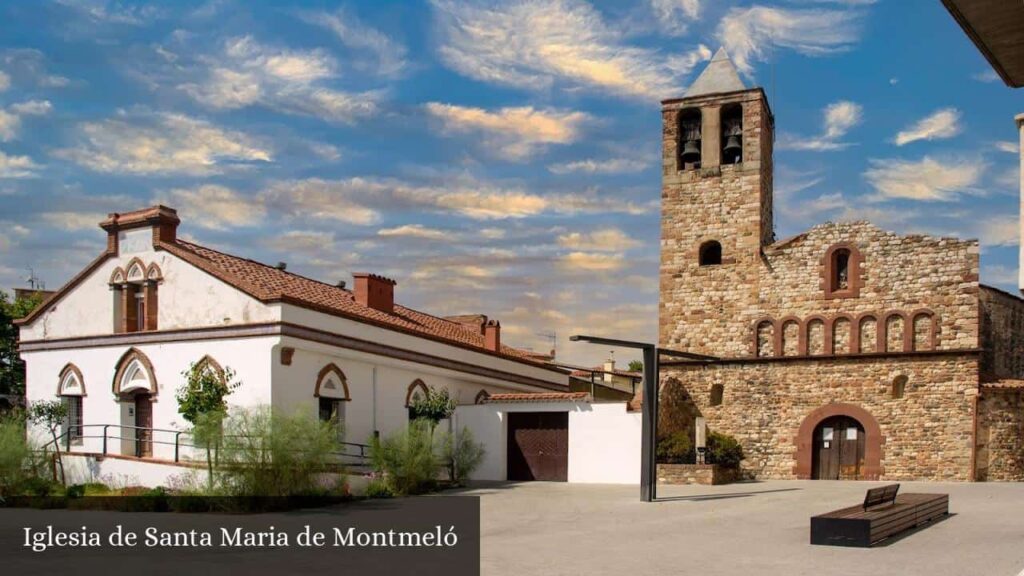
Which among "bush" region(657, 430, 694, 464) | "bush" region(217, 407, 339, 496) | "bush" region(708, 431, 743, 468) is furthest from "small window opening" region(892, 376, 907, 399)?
"bush" region(217, 407, 339, 496)

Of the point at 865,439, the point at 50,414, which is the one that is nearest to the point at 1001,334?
the point at 865,439

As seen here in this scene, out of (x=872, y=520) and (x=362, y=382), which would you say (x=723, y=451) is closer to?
(x=362, y=382)


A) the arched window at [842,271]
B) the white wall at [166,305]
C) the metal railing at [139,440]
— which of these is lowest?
the metal railing at [139,440]

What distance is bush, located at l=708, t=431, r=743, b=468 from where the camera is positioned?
1135 inches

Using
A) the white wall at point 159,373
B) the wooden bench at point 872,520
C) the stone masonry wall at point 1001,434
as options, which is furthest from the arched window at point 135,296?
the stone masonry wall at point 1001,434

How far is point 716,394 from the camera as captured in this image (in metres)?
31.5

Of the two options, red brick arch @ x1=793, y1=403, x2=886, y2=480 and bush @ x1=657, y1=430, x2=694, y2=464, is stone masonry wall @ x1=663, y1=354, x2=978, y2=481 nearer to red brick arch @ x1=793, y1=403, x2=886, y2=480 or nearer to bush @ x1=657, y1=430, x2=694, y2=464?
red brick arch @ x1=793, y1=403, x2=886, y2=480

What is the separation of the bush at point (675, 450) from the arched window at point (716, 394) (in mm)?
3200

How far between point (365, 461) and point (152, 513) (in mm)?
7203

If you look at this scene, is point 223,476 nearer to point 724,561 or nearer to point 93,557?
point 93,557

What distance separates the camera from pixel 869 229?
2972cm

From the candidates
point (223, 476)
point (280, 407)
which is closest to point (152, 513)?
point (223, 476)

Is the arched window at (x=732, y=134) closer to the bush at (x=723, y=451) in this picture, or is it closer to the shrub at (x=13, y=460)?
the bush at (x=723, y=451)

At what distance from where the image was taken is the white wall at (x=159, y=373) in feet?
75.1
